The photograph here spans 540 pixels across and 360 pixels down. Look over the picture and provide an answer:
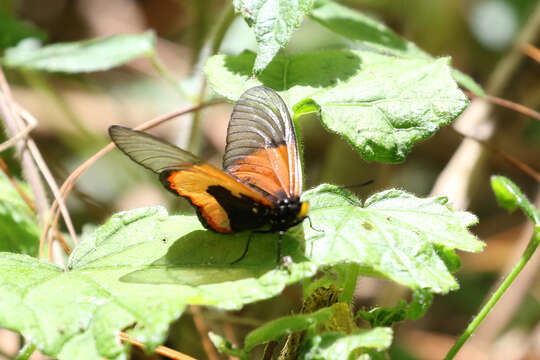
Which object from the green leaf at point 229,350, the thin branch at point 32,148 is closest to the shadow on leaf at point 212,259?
the green leaf at point 229,350

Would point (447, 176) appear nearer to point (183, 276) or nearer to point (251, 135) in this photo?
point (251, 135)

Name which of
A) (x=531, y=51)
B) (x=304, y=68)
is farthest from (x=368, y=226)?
(x=531, y=51)

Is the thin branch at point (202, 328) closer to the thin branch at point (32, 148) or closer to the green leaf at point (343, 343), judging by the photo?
the thin branch at point (32, 148)

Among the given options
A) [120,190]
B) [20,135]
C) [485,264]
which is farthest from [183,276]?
[485,264]

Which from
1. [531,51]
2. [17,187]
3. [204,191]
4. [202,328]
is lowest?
[202,328]

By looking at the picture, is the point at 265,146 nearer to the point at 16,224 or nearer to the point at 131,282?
the point at 131,282

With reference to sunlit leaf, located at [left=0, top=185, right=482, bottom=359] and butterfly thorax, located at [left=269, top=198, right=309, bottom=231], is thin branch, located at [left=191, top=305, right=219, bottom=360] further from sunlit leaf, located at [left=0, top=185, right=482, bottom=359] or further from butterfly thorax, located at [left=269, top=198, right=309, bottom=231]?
butterfly thorax, located at [left=269, top=198, right=309, bottom=231]

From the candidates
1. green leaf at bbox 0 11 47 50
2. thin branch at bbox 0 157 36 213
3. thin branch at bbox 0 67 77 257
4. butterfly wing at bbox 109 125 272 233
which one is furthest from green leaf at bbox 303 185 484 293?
green leaf at bbox 0 11 47 50
